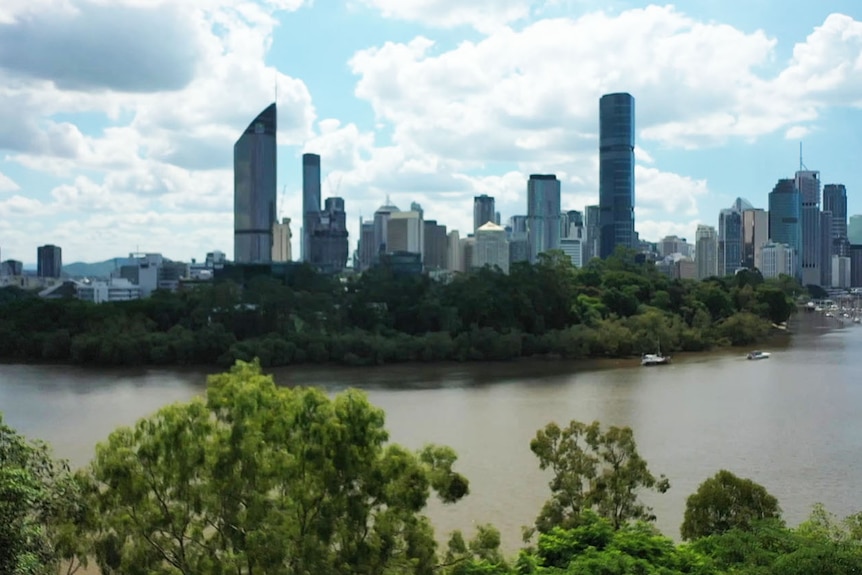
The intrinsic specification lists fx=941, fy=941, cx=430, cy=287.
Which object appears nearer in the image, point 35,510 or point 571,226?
point 35,510

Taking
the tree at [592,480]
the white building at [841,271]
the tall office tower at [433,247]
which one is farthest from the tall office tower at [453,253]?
the tree at [592,480]

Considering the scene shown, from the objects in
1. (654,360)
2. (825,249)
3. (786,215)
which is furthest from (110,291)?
(825,249)

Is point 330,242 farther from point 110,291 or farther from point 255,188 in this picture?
point 110,291

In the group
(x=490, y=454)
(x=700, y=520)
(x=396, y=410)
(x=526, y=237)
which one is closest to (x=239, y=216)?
(x=526, y=237)

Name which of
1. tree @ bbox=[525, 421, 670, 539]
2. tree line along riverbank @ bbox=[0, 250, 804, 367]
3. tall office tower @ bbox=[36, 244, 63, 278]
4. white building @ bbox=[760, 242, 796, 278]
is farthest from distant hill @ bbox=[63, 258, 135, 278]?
tree @ bbox=[525, 421, 670, 539]

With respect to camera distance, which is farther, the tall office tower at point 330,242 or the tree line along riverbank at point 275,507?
the tall office tower at point 330,242

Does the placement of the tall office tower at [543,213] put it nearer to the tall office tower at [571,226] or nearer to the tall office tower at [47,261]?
the tall office tower at [571,226]
